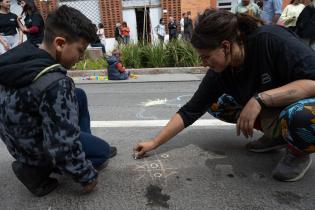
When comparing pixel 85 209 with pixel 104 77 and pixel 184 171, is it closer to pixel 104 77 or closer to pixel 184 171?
pixel 184 171

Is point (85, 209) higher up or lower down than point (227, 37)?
lower down

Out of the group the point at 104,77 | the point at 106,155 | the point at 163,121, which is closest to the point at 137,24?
the point at 104,77

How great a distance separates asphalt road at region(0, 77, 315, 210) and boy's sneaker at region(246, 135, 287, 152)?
0.06 metres

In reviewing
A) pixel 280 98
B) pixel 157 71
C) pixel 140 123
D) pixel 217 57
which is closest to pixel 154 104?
pixel 140 123

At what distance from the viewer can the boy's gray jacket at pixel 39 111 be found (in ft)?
5.95

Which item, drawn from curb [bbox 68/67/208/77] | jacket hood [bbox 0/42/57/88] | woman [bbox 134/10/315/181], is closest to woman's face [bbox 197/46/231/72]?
woman [bbox 134/10/315/181]

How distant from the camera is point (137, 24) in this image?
15414 millimetres

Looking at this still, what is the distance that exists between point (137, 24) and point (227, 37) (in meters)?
13.8

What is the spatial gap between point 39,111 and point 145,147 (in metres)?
0.97

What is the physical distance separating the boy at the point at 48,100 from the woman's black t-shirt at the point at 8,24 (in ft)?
18.1

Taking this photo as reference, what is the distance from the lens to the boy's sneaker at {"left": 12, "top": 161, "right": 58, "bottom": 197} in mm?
2115

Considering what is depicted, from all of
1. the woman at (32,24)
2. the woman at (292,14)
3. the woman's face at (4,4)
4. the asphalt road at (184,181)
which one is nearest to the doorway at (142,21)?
the woman at (32,24)

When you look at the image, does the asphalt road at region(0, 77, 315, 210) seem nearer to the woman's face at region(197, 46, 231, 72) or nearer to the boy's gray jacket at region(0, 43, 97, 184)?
the boy's gray jacket at region(0, 43, 97, 184)

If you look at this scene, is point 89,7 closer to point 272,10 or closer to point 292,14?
point 272,10
